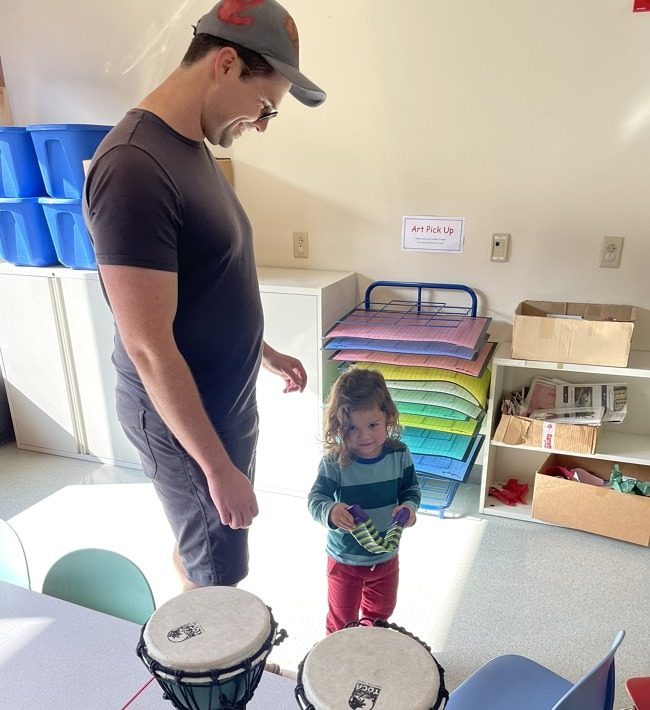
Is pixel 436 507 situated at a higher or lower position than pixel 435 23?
lower

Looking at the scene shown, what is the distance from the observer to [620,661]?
5.25 ft

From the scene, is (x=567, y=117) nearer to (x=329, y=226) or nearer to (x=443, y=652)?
(x=329, y=226)

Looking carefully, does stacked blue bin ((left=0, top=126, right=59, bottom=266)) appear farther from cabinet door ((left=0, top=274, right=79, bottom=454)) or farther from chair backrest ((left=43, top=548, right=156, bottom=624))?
chair backrest ((left=43, top=548, right=156, bottom=624))

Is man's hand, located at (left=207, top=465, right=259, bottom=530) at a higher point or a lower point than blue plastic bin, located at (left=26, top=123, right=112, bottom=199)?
lower

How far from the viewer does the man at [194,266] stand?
3.11 ft

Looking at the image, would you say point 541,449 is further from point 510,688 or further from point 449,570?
point 510,688

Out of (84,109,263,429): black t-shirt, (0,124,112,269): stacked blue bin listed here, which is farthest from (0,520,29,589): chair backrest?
(0,124,112,269): stacked blue bin

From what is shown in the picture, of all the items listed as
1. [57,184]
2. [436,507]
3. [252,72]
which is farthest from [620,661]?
[57,184]

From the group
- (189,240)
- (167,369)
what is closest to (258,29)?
(189,240)

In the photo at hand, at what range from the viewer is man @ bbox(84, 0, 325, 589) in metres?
0.95

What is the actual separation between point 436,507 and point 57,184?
2038mm

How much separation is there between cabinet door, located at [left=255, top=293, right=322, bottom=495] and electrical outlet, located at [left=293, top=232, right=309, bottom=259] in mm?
407

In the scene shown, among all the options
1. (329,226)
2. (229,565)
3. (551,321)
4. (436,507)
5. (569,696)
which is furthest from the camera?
(329,226)

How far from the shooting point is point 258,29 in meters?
1.01
